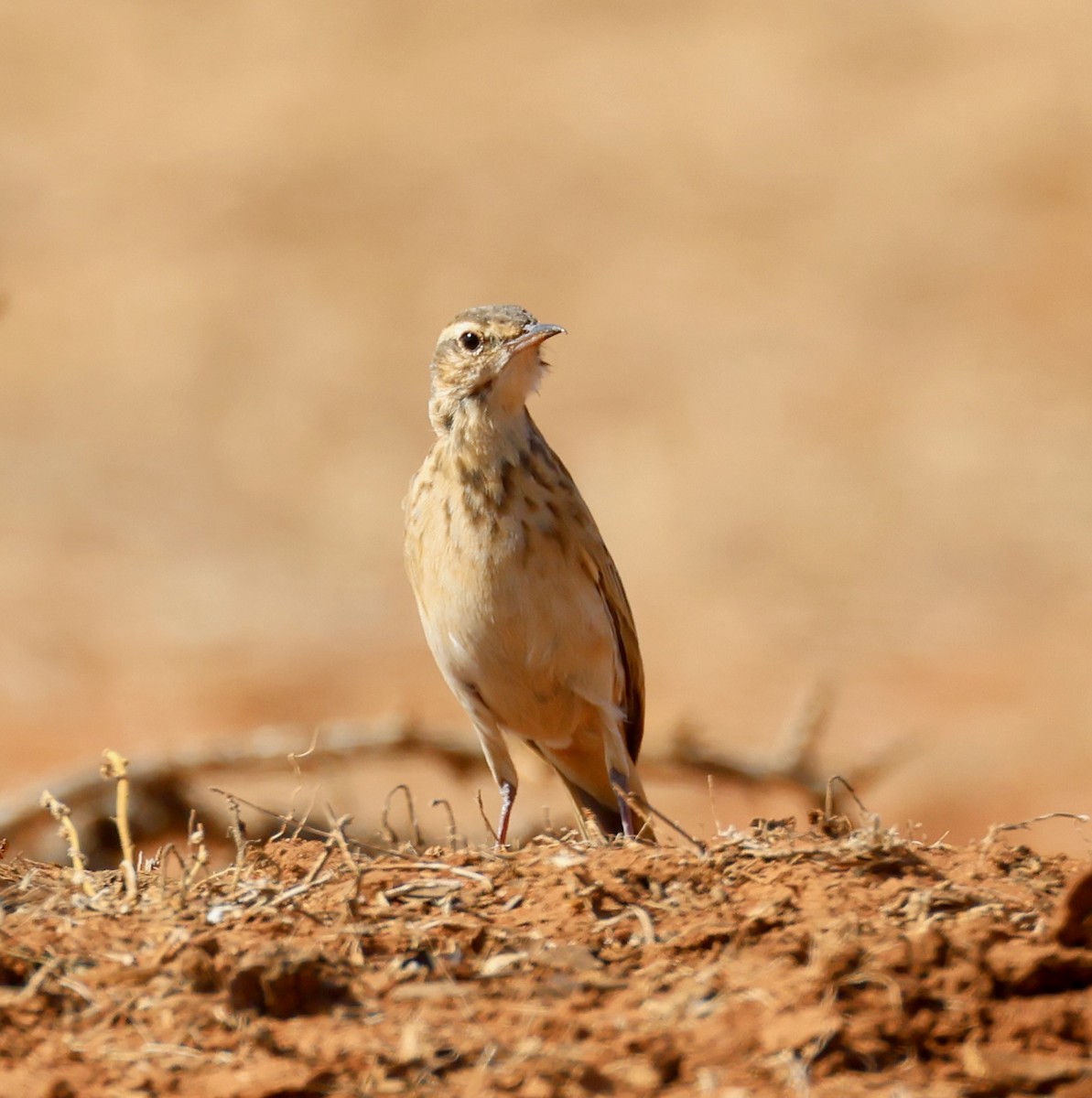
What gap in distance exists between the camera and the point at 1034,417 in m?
22.3

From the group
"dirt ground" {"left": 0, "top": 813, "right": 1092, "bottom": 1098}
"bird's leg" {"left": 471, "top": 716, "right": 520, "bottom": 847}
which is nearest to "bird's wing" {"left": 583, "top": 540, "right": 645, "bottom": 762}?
"bird's leg" {"left": 471, "top": 716, "right": 520, "bottom": 847}

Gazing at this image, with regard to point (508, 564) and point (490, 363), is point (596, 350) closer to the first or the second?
point (490, 363)

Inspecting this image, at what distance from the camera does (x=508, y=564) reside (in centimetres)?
701

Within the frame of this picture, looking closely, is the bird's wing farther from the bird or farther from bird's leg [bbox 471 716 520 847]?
bird's leg [bbox 471 716 520 847]

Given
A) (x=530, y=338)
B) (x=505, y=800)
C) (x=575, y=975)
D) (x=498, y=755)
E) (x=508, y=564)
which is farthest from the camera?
(x=498, y=755)

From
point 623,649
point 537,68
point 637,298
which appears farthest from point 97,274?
point 623,649

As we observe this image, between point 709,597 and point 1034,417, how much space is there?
5.39 m

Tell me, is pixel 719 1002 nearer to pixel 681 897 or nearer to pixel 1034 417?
pixel 681 897

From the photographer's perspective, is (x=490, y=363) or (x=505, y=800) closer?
(x=490, y=363)

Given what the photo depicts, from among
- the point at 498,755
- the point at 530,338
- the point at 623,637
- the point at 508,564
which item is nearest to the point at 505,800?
the point at 498,755

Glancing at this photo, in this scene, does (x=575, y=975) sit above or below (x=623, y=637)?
below

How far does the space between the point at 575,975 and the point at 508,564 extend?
9.31ft

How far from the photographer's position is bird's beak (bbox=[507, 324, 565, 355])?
23.4ft

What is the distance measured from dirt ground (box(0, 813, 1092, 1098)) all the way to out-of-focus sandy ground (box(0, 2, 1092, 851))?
8.12 metres
